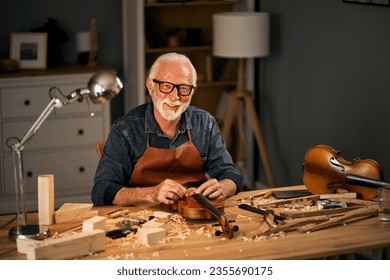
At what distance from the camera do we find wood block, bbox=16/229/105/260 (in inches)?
108

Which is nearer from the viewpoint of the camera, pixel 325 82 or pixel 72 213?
pixel 72 213

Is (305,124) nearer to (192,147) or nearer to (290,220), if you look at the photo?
(192,147)

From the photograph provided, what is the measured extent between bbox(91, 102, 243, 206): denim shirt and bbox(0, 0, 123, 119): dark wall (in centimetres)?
269

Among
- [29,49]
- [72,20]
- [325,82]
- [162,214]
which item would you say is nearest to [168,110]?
[162,214]

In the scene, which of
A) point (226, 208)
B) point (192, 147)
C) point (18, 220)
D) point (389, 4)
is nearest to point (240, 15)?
point (389, 4)

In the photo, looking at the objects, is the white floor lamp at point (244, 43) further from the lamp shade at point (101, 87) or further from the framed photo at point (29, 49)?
the lamp shade at point (101, 87)

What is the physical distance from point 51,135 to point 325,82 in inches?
76.7

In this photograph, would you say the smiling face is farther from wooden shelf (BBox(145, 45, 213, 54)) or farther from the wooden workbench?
wooden shelf (BBox(145, 45, 213, 54))

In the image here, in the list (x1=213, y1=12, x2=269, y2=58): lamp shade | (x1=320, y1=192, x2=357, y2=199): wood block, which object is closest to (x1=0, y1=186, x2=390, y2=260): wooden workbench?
(x1=320, y1=192, x2=357, y2=199): wood block

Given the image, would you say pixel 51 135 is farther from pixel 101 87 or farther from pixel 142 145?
pixel 101 87

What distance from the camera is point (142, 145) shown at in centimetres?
371

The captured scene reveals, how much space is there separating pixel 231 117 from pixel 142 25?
95 cm
